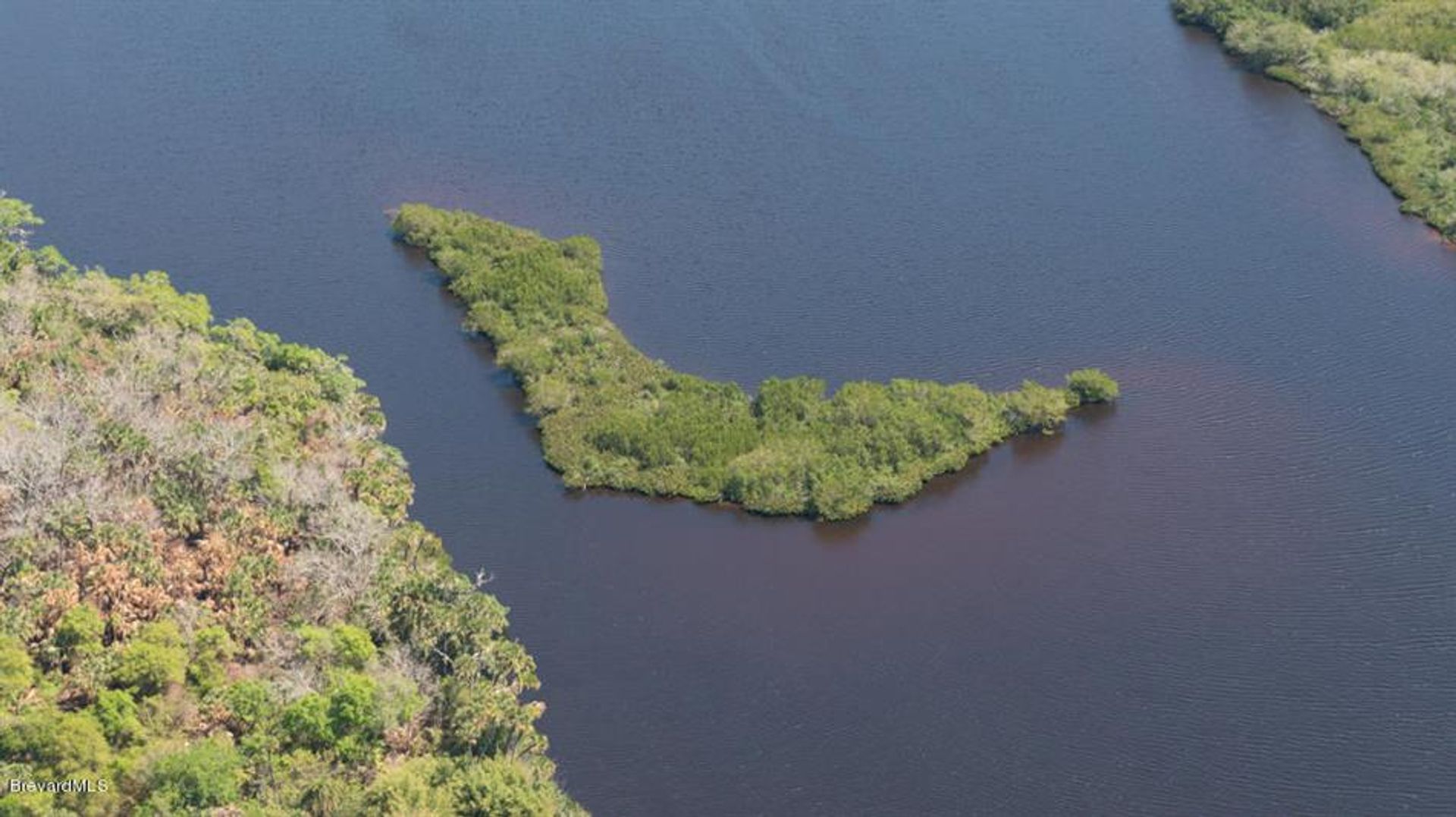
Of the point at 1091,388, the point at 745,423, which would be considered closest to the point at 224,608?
the point at 745,423

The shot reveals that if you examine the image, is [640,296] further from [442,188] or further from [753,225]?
[442,188]

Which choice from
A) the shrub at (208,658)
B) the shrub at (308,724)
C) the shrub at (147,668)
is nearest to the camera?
the shrub at (308,724)

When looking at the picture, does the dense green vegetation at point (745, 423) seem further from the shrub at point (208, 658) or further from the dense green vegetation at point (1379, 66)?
the dense green vegetation at point (1379, 66)

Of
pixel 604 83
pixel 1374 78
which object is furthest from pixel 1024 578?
pixel 1374 78

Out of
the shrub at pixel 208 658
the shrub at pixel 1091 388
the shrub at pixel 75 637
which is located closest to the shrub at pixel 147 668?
the shrub at pixel 208 658

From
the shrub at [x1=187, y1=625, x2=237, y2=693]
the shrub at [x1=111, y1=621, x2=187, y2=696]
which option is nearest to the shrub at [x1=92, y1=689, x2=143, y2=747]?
the shrub at [x1=111, y1=621, x2=187, y2=696]

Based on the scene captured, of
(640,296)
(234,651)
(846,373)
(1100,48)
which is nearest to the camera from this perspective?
(234,651)
